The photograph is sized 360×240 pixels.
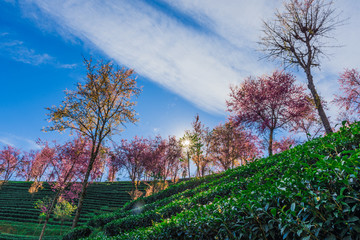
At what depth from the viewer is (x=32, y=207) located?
2734 cm

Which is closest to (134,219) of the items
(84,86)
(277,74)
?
(84,86)

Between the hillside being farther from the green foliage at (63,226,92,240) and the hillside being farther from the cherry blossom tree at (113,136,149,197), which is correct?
the cherry blossom tree at (113,136,149,197)

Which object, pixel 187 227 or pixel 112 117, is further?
pixel 112 117

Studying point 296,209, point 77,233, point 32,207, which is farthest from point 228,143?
point 32,207

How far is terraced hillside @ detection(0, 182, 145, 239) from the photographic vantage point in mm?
18328

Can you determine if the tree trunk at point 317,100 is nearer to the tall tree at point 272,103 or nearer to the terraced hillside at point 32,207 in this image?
the tall tree at point 272,103

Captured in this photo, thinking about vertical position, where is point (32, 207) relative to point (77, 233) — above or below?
above

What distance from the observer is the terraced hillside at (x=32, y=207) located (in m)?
18.3

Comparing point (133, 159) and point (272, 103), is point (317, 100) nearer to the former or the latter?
point (272, 103)

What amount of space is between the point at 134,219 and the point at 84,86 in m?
9.80

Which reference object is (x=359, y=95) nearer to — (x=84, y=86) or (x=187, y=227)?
(x=187, y=227)

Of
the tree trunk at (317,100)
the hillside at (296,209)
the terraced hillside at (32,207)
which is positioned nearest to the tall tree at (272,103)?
the tree trunk at (317,100)

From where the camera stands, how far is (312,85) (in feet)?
43.4

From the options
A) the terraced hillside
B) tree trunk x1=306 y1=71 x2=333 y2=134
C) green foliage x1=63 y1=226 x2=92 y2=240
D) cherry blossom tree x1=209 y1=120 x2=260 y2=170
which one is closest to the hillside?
tree trunk x1=306 y1=71 x2=333 y2=134
